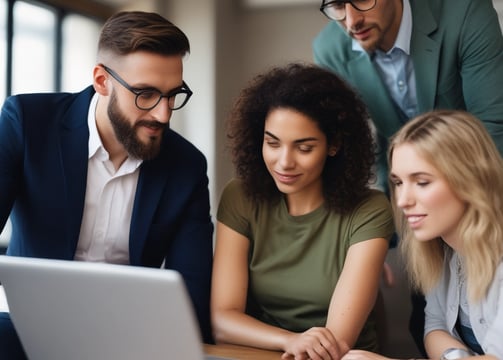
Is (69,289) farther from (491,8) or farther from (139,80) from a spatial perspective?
(491,8)

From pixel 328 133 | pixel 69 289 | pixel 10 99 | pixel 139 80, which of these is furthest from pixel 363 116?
pixel 69 289

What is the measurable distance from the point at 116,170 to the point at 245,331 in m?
0.53

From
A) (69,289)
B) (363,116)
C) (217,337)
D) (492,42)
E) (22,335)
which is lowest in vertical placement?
(217,337)

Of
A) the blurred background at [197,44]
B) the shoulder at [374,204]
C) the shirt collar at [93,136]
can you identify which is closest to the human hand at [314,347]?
the shoulder at [374,204]

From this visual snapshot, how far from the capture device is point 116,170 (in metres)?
1.76

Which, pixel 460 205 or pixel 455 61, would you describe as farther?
pixel 455 61

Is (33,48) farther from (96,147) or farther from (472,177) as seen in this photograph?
(472,177)

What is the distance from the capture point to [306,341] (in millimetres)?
1372

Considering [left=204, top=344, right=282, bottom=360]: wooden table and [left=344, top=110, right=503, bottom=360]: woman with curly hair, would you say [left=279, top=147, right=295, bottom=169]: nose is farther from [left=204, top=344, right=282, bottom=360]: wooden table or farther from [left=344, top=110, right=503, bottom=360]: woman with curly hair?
[left=204, top=344, right=282, bottom=360]: wooden table

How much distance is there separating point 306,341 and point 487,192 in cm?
47

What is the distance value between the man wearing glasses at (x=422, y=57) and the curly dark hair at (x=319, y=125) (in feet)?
0.72

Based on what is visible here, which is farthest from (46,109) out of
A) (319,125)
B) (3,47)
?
(3,47)

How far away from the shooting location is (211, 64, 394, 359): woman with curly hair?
63.6 inches

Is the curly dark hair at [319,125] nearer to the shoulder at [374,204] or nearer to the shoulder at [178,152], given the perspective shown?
the shoulder at [374,204]
